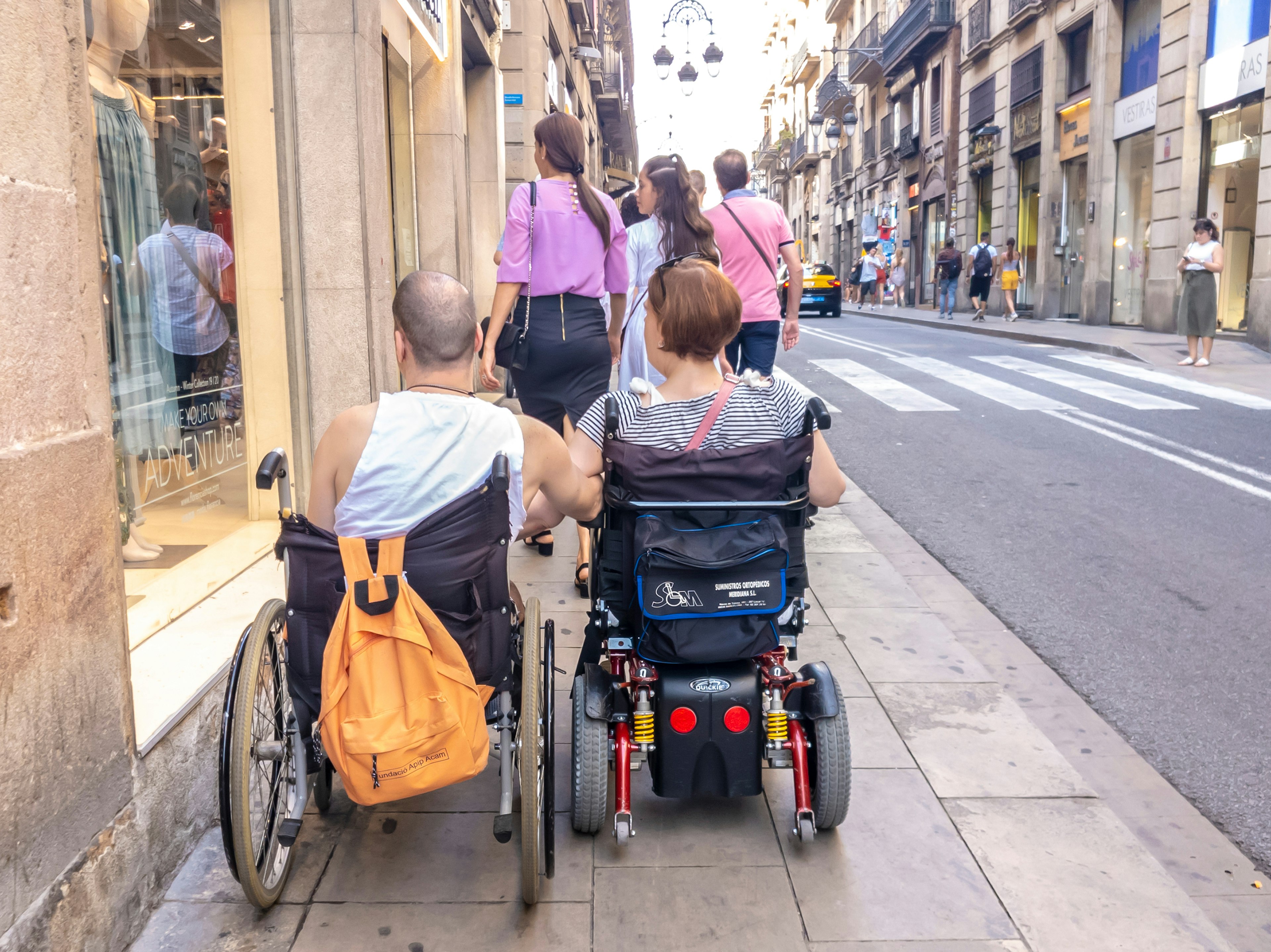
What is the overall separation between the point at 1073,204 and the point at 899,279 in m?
12.9

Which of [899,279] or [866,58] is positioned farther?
[866,58]

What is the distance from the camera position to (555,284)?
15.8ft

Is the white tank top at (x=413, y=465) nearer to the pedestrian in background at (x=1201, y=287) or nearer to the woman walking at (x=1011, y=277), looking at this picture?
the pedestrian in background at (x=1201, y=287)

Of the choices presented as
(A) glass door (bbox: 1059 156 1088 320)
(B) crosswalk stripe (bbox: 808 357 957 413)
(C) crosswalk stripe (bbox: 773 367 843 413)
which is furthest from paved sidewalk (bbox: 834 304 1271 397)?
(C) crosswalk stripe (bbox: 773 367 843 413)

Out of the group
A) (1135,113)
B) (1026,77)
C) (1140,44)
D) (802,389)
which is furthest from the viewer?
(1026,77)

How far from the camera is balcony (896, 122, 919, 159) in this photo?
37531 millimetres

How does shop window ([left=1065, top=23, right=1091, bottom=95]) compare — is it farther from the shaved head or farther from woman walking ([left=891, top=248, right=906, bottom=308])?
the shaved head

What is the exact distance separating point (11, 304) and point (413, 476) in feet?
2.85

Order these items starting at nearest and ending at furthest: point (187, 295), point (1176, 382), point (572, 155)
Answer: point (187, 295)
point (572, 155)
point (1176, 382)

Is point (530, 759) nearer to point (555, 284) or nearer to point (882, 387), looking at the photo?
point (555, 284)

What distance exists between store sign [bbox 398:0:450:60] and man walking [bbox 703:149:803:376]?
276 cm

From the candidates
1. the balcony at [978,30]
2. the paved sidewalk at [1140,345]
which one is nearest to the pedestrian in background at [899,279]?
the balcony at [978,30]

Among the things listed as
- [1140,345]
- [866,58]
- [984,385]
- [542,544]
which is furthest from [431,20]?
[866,58]

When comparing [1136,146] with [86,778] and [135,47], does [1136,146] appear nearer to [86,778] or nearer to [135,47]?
[135,47]
